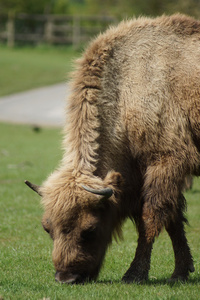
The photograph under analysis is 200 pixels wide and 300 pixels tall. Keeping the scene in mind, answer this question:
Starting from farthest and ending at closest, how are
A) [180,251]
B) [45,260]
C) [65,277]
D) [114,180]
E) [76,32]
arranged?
[76,32], [45,260], [180,251], [114,180], [65,277]

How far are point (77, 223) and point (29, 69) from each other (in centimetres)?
3004

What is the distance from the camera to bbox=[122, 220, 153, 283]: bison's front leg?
565cm

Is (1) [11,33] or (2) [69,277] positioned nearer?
(2) [69,277]

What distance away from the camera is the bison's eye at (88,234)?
5348mm

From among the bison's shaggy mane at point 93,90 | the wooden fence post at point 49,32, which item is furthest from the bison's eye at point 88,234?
the wooden fence post at point 49,32

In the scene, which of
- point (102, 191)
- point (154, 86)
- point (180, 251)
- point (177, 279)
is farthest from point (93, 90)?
point (177, 279)

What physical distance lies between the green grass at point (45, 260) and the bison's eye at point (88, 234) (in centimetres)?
44

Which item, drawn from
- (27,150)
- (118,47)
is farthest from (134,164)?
(27,150)

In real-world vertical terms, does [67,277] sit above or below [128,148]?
below

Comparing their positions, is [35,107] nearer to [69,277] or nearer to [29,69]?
[29,69]

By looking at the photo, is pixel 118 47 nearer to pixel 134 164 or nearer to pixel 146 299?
pixel 134 164

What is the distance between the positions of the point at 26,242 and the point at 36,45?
40348mm

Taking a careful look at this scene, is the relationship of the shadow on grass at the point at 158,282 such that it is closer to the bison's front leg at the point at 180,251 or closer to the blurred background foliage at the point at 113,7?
the bison's front leg at the point at 180,251

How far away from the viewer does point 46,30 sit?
47.4 m
